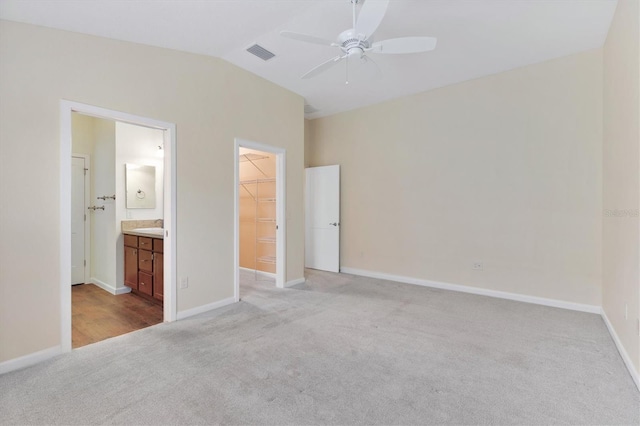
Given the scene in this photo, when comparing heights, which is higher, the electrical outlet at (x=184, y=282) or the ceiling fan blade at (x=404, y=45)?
the ceiling fan blade at (x=404, y=45)

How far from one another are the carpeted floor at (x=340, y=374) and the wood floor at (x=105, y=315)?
0.26m

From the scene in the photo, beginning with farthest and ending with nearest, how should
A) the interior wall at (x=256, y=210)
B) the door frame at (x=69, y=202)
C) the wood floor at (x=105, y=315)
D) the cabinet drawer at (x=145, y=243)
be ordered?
the interior wall at (x=256, y=210), the cabinet drawer at (x=145, y=243), the wood floor at (x=105, y=315), the door frame at (x=69, y=202)

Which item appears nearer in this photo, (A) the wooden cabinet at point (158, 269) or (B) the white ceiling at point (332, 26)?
(B) the white ceiling at point (332, 26)

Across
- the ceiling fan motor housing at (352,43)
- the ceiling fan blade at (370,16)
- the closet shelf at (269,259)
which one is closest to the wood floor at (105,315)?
the closet shelf at (269,259)

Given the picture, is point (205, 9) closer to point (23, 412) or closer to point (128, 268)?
point (23, 412)

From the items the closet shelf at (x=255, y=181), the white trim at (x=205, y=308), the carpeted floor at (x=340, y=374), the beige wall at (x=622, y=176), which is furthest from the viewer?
the closet shelf at (x=255, y=181)

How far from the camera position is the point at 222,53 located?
355cm

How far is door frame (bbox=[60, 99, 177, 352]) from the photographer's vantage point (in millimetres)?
2531

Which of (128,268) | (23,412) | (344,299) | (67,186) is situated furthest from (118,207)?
(344,299)

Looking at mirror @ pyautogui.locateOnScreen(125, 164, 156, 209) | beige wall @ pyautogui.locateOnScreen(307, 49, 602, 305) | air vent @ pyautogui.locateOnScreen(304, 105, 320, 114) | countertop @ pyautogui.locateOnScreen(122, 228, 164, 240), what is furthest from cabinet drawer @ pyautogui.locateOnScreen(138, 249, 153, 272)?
air vent @ pyautogui.locateOnScreen(304, 105, 320, 114)

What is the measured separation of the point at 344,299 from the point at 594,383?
251 centimetres

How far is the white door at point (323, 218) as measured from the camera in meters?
5.76

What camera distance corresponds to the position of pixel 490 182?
421cm

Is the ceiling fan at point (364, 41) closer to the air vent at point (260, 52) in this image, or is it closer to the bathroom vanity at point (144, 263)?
the air vent at point (260, 52)
